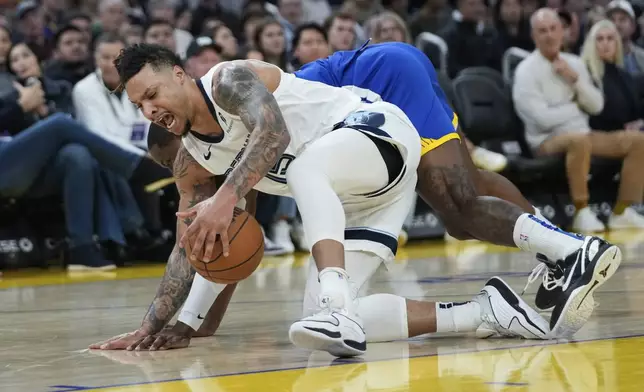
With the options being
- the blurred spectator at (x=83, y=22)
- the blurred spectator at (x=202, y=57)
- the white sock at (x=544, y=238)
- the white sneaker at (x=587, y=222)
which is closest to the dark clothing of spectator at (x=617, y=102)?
the white sneaker at (x=587, y=222)

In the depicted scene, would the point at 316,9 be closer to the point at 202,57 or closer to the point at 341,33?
the point at 341,33

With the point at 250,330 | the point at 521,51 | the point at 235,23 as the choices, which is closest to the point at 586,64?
the point at 521,51

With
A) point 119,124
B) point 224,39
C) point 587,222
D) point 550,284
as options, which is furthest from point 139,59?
point 587,222

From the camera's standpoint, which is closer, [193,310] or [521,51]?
[193,310]

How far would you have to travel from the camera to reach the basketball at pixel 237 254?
165 inches

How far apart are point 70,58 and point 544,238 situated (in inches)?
238

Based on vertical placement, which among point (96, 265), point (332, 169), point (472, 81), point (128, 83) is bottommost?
point (96, 265)

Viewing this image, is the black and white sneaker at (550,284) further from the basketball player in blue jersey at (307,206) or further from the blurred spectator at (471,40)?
the blurred spectator at (471,40)

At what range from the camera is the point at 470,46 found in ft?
41.5

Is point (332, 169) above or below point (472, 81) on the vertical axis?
above

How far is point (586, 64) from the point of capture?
11773 mm

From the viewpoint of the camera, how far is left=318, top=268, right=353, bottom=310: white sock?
4031 millimetres

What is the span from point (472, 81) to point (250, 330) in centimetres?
641

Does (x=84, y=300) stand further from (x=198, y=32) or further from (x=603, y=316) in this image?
(x=198, y=32)
